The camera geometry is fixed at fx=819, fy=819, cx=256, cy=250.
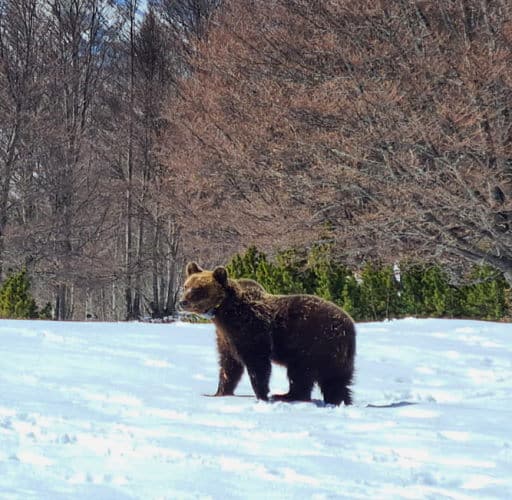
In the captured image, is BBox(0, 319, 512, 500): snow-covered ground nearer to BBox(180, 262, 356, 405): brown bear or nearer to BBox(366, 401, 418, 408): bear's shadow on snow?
BBox(366, 401, 418, 408): bear's shadow on snow

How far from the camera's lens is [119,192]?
2072 centimetres

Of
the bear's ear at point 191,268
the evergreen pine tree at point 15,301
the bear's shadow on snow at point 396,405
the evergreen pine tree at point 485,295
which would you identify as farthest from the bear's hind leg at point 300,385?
the evergreen pine tree at point 15,301

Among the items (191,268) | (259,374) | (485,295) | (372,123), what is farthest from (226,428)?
(485,295)

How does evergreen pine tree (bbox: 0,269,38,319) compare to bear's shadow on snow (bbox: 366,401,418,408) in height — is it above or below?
above

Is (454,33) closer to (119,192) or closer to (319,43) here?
(319,43)

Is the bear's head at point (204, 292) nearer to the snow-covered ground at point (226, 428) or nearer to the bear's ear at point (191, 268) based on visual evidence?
the bear's ear at point (191, 268)

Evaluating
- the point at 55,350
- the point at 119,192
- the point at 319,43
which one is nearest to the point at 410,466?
the point at 55,350

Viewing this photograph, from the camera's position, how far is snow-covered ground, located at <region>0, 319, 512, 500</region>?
3088 mm

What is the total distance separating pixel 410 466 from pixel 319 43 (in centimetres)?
891

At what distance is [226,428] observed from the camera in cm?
425

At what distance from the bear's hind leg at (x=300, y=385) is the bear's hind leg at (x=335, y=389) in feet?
0.33

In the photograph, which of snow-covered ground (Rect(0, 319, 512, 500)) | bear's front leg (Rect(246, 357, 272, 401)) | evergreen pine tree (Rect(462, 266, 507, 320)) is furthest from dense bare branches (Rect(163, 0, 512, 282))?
bear's front leg (Rect(246, 357, 272, 401))

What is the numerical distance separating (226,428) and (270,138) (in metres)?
8.82

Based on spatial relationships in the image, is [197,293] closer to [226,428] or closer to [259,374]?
[259,374]
